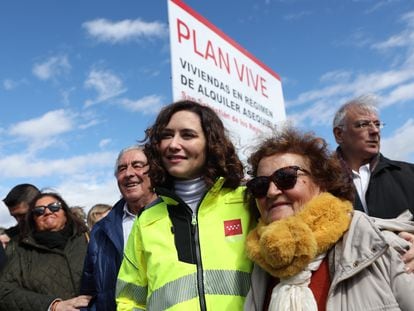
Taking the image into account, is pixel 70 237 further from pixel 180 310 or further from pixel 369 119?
pixel 369 119

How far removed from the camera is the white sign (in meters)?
4.05

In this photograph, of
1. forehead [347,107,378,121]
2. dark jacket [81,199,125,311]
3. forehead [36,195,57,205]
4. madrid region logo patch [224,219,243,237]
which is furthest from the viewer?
forehead [36,195,57,205]

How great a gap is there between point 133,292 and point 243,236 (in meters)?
0.61

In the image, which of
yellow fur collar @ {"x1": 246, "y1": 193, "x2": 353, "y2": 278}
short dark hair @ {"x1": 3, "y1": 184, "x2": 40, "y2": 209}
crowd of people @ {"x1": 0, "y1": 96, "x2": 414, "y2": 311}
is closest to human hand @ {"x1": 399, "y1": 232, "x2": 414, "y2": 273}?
crowd of people @ {"x1": 0, "y1": 96, "x2": 414, "y2": 311}

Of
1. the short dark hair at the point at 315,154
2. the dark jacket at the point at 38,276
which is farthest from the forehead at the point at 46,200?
the short dark hair at the point at 315,154

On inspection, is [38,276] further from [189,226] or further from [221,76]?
[221,76]

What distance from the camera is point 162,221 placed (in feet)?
7.57

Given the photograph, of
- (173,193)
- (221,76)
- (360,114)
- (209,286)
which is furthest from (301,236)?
(221,76)

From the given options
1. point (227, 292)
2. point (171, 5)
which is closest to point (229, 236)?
point (227, 292)

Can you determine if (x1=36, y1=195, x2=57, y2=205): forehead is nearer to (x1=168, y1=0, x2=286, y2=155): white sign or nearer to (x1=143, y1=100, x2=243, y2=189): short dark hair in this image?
(x1=168, y1=0, x2=286, y2=155): white sign

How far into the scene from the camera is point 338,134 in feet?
13.3

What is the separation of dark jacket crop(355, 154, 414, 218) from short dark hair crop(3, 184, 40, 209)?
3577 mm

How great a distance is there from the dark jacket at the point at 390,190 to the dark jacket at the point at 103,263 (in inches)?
67.9

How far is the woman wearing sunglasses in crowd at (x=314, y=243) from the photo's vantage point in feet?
5.64
